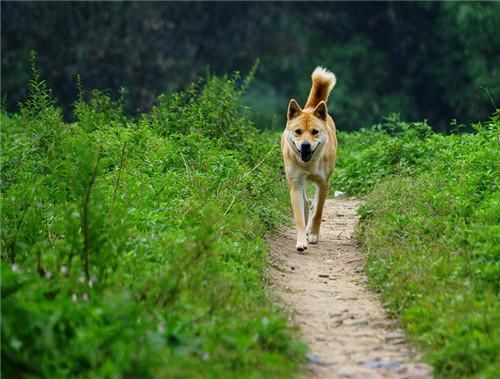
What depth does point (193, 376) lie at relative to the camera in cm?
524

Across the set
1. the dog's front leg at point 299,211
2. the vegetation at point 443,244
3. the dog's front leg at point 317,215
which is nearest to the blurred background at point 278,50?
the vegetation at point 443,244

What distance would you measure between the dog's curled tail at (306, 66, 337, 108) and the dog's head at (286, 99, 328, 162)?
51 centimetres

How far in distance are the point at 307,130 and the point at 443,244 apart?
244cm

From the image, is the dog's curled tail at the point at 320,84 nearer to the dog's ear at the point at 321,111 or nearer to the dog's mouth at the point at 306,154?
the dog's ear at the point at 321,111

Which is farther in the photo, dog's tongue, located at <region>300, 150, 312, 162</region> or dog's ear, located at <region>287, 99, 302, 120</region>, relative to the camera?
dog's ear, located at <region>287, 99, 302, 120</region>

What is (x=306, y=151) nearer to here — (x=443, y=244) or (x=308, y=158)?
(x=308, y=158)

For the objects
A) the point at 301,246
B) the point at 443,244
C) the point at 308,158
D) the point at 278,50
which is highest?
the point at 278,50

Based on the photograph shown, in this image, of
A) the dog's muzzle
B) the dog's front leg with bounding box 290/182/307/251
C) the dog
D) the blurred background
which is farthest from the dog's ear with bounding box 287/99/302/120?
the blurred background

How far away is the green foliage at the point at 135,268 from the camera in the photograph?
17.9 feet

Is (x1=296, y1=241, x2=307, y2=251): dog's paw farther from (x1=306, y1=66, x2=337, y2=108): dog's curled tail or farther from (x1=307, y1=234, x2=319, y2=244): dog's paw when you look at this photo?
(x1=306, y1=66, x2=337, y2=108): dog's curled tail

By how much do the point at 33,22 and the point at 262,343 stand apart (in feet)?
78.3

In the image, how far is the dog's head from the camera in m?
10.0

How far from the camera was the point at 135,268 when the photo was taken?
22.9 ft

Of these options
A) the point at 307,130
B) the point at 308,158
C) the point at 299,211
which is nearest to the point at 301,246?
the point at 299,211
